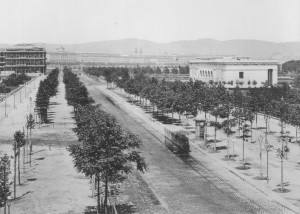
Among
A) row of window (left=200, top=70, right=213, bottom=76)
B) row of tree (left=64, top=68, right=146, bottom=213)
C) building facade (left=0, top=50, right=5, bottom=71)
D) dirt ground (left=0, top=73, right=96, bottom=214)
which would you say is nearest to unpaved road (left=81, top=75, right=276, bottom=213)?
row of tree (left=64, top=68, right=146, bottom=213)

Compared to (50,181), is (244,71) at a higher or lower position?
higher

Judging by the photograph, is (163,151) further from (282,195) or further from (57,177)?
(282,195)

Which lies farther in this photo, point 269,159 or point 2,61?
point 2,61

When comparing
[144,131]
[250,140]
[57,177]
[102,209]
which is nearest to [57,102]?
[144,131]

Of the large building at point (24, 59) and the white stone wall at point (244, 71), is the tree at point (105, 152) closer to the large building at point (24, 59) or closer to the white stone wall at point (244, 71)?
the white stone wall at point (244, 71)

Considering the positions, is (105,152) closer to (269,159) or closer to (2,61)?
(269,159)

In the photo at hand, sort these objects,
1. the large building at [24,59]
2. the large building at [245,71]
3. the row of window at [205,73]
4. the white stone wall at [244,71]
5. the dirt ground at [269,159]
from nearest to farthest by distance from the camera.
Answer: the dirt ground at [269,159] < the large building at [245,71] < the white stone wall at [244,71] < the row of window at [205,73] < the large building at [24,59]

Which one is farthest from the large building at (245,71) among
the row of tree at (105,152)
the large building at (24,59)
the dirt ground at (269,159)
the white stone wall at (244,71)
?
the row of tree at (105,152)

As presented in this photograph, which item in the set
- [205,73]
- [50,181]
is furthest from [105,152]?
[205,73]
